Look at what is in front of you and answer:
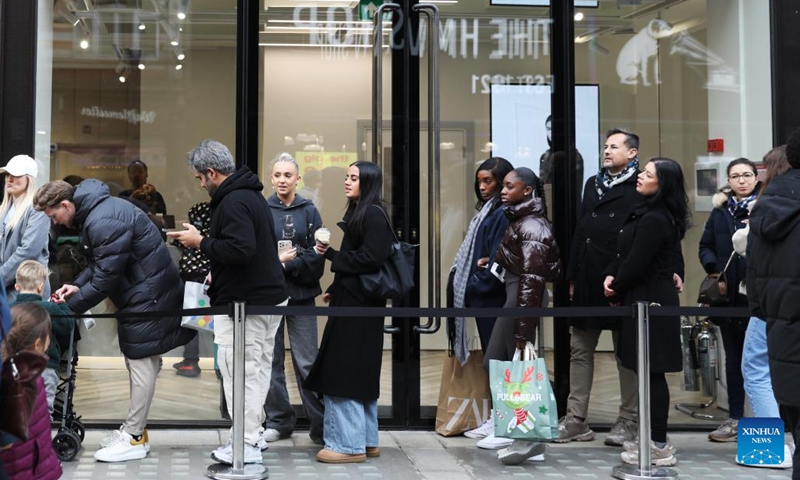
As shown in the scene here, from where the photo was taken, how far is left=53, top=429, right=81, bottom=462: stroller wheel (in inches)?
230

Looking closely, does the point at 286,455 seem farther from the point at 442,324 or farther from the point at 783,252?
the point at 783,252

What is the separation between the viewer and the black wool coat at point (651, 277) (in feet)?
18.9

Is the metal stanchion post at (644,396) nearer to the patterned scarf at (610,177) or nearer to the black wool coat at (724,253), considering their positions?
the patterned scarf at (610,177)

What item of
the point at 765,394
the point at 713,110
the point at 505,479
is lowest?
the point at 505,479

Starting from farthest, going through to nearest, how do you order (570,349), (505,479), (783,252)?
(570,349) < (505,479) < (783,252)

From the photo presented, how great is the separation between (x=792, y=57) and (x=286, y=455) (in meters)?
4.31

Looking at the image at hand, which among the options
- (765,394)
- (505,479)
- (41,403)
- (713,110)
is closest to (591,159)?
(713,110)

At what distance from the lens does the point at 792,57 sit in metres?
7.24

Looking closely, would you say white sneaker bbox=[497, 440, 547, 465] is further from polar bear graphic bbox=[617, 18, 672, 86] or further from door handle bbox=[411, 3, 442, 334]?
polar bear graphic bbox=[617, 18, 672, 86]

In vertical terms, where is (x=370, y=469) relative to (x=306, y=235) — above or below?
below

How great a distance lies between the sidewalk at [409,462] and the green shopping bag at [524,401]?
0.26 m

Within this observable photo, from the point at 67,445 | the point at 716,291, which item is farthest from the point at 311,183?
the point at 716,291

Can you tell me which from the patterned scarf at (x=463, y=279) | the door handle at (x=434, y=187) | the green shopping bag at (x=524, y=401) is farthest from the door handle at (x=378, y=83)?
the green shopping bag at (x=524, y=401)

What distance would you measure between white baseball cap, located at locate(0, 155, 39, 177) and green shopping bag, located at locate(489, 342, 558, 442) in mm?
3054
